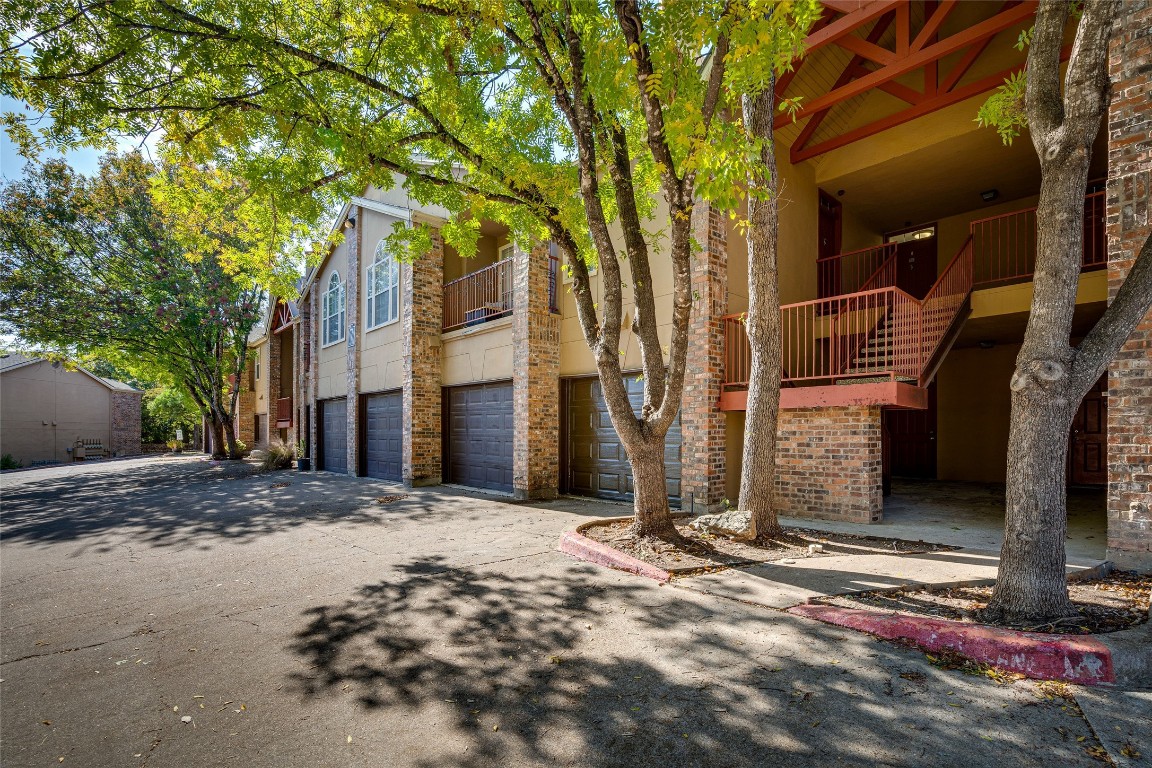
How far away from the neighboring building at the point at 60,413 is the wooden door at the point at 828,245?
107ft

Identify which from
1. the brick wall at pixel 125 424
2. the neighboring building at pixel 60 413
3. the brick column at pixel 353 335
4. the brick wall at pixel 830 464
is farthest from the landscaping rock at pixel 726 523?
the brick wall at pixel 125 424

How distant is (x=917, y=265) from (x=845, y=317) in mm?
4875

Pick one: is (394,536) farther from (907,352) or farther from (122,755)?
(907,352)

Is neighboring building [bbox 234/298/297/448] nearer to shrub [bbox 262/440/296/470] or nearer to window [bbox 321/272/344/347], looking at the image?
shrub [bbox 262/440/296/470]

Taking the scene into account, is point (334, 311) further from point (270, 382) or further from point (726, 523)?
point (726, 523)

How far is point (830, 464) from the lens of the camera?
25.0 ft

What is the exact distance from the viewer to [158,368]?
2333 centimetres

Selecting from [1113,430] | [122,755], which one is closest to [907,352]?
[1113,430]

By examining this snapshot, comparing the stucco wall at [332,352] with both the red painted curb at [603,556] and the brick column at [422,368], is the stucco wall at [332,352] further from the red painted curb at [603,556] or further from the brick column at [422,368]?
the red painted curb at [603,556]

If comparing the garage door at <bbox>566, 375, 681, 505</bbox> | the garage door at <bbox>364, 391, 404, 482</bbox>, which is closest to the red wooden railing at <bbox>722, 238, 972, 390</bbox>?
the garage door at <bbox>566, 375, 681, 505</bbox>

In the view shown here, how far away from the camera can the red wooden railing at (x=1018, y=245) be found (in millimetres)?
7871

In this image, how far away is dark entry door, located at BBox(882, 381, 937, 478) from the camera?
43.2 feet

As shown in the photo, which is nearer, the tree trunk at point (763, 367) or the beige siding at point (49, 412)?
the tree trunk at point (763, 367)

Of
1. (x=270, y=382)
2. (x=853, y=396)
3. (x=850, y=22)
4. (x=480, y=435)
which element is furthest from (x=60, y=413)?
(x=850, y=22)
